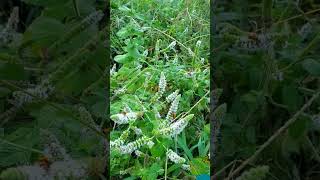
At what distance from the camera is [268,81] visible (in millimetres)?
816

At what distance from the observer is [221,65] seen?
0.86 meters

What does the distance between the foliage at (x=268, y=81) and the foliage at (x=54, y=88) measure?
0.20m

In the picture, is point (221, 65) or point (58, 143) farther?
point (221, 65)

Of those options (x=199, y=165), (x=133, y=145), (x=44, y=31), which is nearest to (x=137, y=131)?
(x=133, y=145)

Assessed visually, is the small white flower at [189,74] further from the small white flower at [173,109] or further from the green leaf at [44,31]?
the green leaf at [44,31]

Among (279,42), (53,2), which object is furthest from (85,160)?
(279,42)

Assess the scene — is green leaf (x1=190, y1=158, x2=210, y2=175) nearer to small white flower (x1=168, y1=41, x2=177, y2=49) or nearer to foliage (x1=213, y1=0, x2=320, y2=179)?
foliage (x1=213, y1=0, x2=320, y2=179)

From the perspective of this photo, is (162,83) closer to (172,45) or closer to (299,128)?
(172,45)

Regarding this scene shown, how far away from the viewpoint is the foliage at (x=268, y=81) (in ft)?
2.64

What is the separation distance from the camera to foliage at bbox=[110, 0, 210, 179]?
2.82ft

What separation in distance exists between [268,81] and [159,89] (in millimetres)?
183

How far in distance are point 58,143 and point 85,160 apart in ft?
0.16

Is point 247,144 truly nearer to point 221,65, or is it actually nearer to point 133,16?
point 221,65

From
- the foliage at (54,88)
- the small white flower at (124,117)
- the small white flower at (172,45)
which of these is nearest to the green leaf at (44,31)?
the foliage at (54,88)
